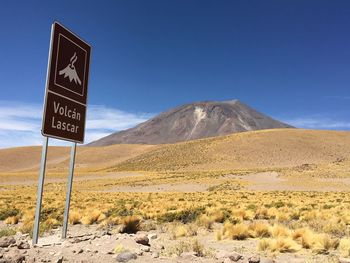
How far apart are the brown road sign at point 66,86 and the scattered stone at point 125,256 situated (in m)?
3.04

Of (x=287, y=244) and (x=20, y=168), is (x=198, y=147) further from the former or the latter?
(x=287, y=244)

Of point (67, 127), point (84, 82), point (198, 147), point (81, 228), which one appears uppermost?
point (198, 147)

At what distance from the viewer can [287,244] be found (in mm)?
8852

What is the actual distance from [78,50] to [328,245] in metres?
7.71

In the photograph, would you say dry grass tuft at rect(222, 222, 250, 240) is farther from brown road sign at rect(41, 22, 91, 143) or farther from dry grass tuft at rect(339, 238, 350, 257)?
brown road sign at rect(41, 22, 91, 143)

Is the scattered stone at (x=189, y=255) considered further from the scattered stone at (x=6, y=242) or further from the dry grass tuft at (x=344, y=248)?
the scattered stone at (x=6, y=242)

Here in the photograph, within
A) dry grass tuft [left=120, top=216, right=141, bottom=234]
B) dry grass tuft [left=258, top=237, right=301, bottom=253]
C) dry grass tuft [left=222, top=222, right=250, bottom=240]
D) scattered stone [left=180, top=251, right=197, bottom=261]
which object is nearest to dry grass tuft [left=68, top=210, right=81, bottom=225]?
dry grass tuft [left=120, top=216, right=141, bottom=234]

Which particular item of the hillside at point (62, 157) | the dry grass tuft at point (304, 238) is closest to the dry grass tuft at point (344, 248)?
the dry grass tuft at point (304, 238)

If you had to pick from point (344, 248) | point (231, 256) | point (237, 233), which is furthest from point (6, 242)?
point (344, 248)

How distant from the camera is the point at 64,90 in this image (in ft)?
29.8

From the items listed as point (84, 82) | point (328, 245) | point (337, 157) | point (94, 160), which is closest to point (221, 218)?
point (328, 245)

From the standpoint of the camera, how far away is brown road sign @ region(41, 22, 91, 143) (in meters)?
8.55

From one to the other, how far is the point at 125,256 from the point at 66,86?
421cm

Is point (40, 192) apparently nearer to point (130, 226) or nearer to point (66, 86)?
point (66, 86)
